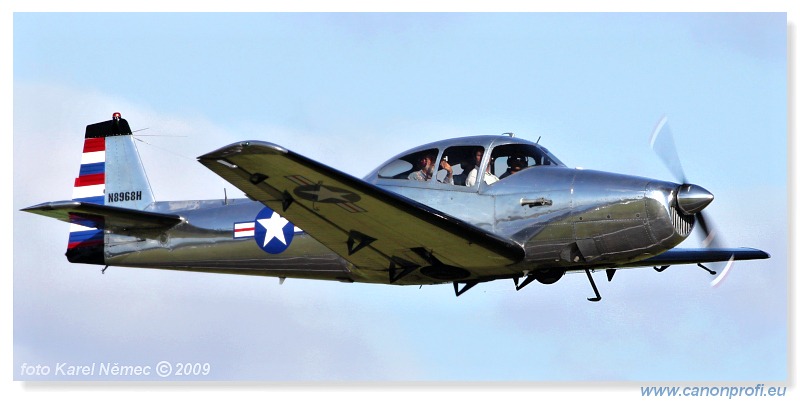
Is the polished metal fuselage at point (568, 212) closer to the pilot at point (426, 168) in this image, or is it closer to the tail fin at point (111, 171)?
the pilot at point (426, 168)

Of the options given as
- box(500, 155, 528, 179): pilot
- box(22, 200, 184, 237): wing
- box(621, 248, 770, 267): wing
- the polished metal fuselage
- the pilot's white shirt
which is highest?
box(500, 155, 528, 179): pilot

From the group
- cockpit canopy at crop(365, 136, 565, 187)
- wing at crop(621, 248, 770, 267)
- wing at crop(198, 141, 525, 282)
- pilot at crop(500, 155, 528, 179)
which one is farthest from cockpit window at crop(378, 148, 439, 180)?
wing at crop(621, 248, 770, 267)

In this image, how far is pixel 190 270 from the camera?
52.8 feet

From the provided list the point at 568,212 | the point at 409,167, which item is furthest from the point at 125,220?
the point at 568,212

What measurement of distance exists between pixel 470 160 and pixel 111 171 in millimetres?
6274

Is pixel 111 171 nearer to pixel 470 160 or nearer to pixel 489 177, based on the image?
pixel 470 160

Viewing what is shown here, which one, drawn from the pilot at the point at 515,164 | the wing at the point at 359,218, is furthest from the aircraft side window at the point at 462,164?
the wing at the point at 359,218

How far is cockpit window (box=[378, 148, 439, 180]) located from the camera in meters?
14.3

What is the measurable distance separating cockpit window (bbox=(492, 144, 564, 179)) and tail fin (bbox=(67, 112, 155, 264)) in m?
5.75

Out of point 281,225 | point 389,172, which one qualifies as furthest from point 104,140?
point 389,172

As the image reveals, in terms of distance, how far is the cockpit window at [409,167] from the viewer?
14.3m

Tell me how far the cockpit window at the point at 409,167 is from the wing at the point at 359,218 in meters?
1.01

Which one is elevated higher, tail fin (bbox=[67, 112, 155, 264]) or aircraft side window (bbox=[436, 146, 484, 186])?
aircraft side window (bbox=[436, 146, 484, 186])

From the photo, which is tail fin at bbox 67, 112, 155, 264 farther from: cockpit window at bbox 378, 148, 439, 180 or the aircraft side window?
the aircraft side window
